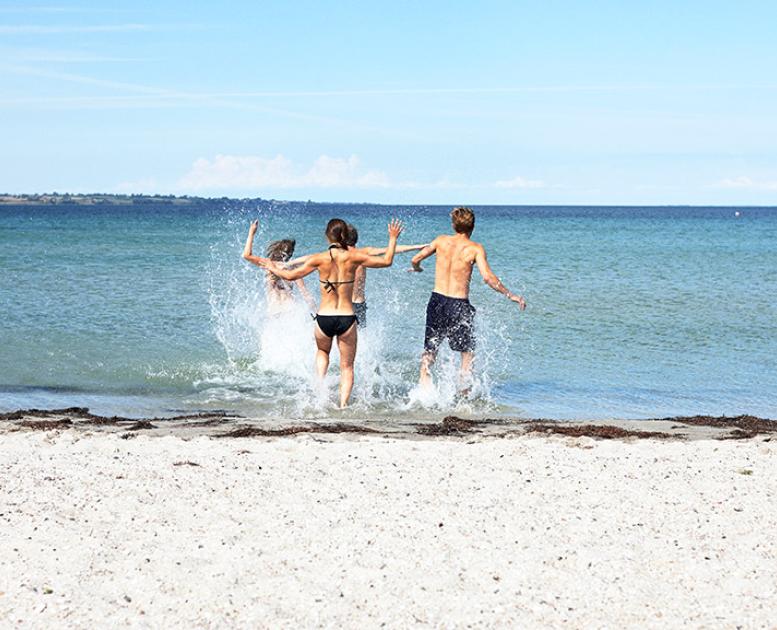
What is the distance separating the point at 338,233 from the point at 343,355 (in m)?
1.22

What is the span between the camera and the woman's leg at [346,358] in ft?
31.1

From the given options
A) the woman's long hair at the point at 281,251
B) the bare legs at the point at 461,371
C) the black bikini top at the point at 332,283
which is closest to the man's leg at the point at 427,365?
the bare legs at the point at 461,371

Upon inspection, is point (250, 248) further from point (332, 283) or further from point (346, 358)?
point (346, 358)

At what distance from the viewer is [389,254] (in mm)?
8797

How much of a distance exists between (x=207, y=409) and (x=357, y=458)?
3585mm

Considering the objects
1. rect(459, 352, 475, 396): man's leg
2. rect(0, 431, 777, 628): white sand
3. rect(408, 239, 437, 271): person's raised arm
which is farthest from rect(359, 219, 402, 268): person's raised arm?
rect(0, 431, 777, 628): white sand

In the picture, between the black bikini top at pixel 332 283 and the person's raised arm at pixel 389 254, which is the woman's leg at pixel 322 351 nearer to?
the black bikini top at pixel 332 283

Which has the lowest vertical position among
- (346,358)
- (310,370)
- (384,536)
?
(310,370)

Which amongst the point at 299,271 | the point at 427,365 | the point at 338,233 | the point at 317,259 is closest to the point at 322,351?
the point at 299,271

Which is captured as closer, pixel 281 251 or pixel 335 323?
pixel 335 323

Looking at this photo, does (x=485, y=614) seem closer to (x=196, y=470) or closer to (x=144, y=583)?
(x=144, y=583)

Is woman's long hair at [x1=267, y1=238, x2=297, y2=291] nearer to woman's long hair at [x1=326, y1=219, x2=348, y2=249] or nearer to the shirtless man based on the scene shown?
the shirtless man

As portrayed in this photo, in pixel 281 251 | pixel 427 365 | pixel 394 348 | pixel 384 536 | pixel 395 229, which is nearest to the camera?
pixel 384 536

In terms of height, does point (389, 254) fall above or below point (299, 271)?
above
